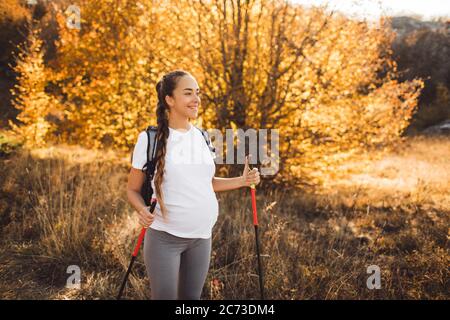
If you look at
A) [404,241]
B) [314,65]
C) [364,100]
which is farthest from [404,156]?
[404,241]

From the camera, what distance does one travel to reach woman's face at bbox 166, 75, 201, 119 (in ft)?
7.55

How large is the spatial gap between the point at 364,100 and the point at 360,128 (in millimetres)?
513

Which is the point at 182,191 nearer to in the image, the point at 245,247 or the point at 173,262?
the point at 173,262

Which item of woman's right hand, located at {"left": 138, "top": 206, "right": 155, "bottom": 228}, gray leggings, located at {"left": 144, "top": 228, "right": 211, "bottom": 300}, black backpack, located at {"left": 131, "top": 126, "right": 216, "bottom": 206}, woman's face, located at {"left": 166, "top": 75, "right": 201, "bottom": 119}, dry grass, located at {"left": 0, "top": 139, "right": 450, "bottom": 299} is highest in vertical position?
woman's face, located at {"left": 166, "top": 75, "right": 201, "bottom": 119}

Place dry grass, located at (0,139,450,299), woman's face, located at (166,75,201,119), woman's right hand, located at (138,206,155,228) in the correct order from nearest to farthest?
woman's right hand, located at (138,206,155,228) → woman's face, located at (166,75,201,119) → dry grass, located at (0,139,450,299)

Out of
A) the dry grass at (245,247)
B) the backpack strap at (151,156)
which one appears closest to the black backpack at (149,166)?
the backpack strap at (151,156)

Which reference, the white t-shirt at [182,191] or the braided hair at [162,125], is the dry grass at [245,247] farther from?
the braided hair at [162,125]

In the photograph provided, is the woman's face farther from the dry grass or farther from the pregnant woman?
the dry grass

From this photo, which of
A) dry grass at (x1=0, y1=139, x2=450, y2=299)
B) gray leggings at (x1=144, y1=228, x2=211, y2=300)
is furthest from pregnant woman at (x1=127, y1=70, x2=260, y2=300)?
dry grass at (x1=0, y1=139, x2=450, y2=299)

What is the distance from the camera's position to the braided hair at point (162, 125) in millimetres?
2156

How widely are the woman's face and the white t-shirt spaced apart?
168 millimetres

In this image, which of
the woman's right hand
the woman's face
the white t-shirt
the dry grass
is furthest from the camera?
the dry grass
